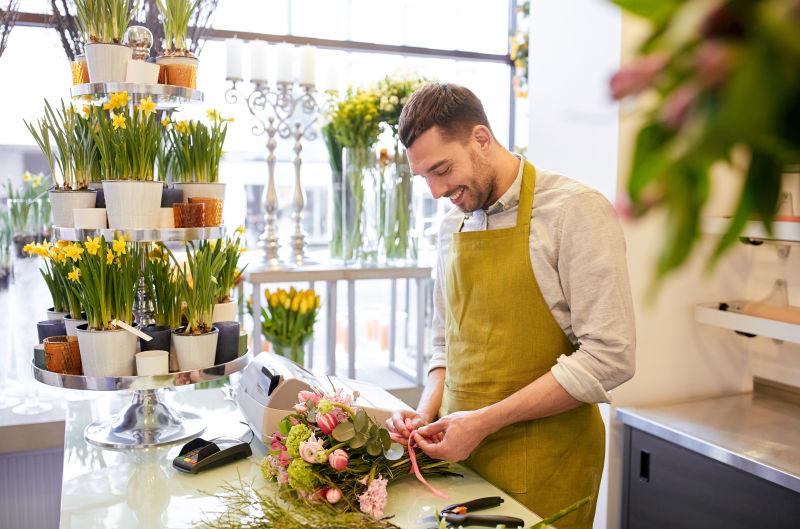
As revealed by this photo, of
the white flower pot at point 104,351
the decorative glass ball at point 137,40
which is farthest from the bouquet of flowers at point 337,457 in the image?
the decorative glass ball at point 137,40

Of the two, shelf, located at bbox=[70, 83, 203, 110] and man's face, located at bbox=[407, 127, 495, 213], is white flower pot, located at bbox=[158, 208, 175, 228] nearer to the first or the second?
shelf, located at bbox=[70, 83, 203, 110]

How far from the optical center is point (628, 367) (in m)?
1.67

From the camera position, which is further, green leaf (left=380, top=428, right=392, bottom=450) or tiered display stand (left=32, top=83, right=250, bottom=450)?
tiered display stand (left=32, top=83, right=250, bottom=450)

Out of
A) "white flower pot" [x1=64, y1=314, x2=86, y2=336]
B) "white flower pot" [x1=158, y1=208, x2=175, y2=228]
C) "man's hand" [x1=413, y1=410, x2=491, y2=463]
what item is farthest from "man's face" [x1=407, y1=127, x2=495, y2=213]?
"white flower pot" [x1=64, y1=314, x2=86, y2=336]

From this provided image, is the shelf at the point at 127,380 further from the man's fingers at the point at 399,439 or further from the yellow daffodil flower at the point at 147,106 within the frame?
the yellow daffodil flower at the point at 147,106

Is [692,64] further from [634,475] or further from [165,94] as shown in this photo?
[634,475]

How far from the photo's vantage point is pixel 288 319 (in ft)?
11.0

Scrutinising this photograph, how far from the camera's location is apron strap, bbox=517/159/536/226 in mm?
1810

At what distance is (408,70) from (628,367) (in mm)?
2444

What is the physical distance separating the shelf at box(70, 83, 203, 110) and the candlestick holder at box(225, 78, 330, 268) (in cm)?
131

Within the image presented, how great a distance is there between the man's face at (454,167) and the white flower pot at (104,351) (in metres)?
0.90

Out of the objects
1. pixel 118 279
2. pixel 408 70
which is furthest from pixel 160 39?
pixel 118 279

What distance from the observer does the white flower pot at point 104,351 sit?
193cm

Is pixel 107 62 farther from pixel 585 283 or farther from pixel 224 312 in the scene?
pixel 585 283
